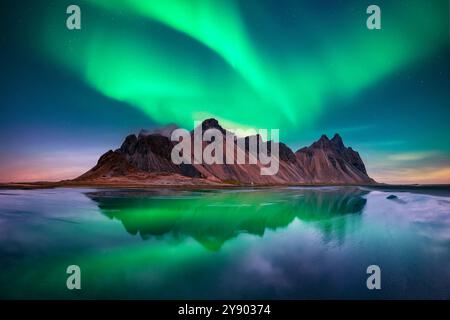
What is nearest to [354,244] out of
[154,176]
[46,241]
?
[46,241]

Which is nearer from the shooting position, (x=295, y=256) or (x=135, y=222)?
(x=295, y=256)

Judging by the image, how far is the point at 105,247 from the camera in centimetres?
2053

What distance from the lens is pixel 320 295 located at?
12945 mm

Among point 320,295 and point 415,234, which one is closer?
point 320,295
